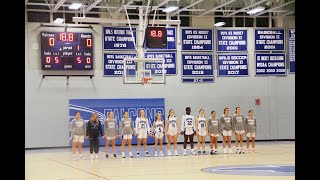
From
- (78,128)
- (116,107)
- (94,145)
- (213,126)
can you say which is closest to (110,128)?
(94,145)

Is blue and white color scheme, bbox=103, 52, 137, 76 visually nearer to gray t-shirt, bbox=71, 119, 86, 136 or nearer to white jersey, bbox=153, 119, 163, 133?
white jersey, bbox=153, 119, 163, 133

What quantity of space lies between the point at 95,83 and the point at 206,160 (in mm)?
9964

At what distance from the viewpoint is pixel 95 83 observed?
86.6ft

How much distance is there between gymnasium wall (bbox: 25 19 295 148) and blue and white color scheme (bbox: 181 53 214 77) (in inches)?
13.9

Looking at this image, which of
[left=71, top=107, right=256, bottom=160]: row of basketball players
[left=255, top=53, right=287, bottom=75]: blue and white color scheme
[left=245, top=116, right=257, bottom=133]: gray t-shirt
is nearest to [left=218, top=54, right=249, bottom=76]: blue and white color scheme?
[left=255, top=53, right=287, bottom=75]: blue and white color scheme

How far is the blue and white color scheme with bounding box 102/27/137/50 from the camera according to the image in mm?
26234

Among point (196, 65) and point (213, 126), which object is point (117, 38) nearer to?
point (196, 65)

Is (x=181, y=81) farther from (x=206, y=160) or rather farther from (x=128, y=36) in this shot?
(x=206, y=160)

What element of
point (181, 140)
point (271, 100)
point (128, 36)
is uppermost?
point (128, 36)

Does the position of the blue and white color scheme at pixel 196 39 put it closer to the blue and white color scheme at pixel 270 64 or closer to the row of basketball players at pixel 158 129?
the blue and white color scheme at pixel 270 64

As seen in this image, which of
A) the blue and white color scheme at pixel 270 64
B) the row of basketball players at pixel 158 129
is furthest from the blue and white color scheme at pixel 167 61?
the row of basketball players at pixel 158 129

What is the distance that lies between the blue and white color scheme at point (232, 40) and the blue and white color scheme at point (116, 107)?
14.5 feet

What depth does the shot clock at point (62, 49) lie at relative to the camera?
971 inches
